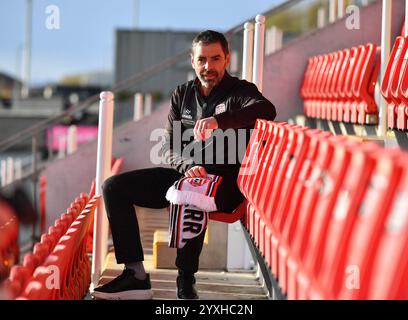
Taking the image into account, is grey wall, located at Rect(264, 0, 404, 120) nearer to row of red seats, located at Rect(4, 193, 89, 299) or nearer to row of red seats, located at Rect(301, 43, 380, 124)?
row of red seats, located at Rect(301, 43, 380, 124)

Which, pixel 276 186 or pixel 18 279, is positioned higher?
pixel 276 186

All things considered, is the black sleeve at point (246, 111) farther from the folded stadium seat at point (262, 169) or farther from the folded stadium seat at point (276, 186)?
the folded stadium seat at point (276, 186)

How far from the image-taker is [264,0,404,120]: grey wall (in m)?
9.91

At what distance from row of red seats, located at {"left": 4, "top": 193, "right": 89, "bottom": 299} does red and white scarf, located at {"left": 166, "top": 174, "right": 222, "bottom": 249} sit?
614 millimetres

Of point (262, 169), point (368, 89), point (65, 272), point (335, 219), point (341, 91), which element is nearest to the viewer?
point (335, 219)

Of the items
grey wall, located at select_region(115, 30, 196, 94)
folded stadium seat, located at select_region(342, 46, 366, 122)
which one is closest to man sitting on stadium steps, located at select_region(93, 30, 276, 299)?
folded stadium seat, located at select_region(342, 46, 366, 122)

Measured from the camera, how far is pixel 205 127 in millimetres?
4500

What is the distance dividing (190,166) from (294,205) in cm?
171

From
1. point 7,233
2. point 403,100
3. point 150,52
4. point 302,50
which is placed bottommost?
point 7,233

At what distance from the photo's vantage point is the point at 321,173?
9.25ft

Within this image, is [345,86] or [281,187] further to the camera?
[345,86]

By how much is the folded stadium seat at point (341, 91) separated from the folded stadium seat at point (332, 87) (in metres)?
0.05

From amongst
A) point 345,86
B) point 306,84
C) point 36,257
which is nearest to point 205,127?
point 36,257

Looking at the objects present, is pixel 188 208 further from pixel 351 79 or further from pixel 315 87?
pixel 315 87
